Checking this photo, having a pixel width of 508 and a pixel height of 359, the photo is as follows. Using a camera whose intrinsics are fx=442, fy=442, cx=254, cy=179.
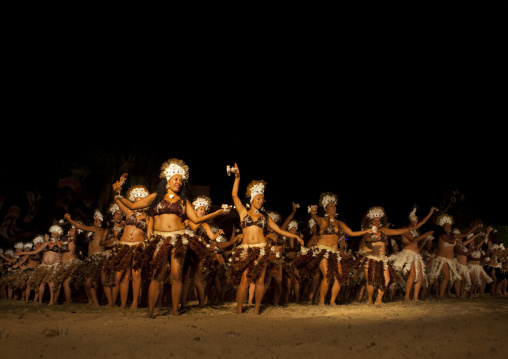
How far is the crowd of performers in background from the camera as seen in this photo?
546 cm

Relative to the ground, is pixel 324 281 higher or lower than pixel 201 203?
lower

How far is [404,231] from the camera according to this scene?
790 centimetres

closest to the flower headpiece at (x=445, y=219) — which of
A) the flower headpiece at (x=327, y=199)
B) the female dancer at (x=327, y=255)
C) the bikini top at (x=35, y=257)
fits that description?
the female dancer at (x=327, y=255)

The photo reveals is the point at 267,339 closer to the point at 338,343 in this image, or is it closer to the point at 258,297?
the point at 338,343

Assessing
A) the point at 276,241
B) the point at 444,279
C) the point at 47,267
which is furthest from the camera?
the point at 444,279

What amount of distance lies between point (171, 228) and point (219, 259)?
1.37m

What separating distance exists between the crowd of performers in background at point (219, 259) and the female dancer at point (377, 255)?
0.06ft

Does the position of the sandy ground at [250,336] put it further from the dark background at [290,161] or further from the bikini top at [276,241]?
the dark background at [290,161]

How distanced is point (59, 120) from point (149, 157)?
2862 millimetres

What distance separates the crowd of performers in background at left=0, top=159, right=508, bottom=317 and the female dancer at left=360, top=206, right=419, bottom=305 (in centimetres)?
2

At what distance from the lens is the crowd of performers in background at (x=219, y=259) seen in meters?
5.46

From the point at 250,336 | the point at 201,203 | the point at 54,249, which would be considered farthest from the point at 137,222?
the point at 250,336

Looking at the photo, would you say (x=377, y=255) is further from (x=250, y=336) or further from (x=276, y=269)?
(x=250, y=336)

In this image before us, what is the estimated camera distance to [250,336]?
390cm
